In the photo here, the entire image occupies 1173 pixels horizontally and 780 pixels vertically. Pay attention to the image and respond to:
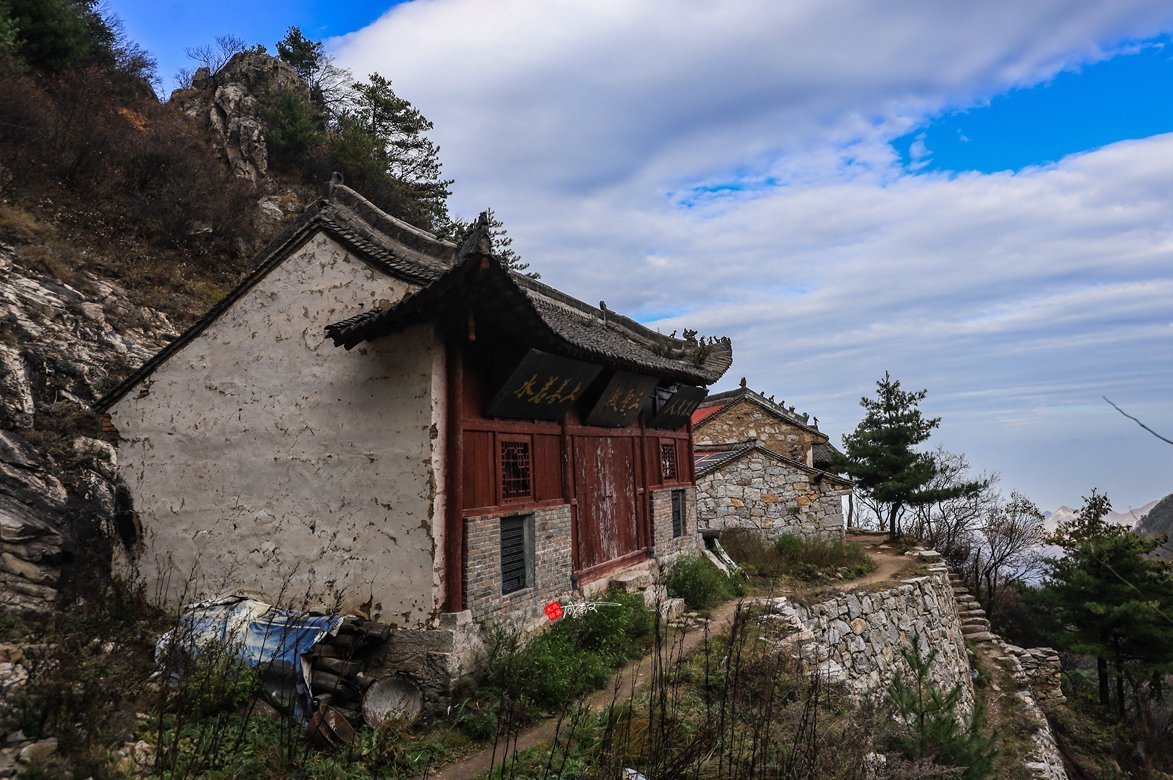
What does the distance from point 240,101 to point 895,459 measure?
1126 inches

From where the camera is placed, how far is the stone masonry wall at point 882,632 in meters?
12.3

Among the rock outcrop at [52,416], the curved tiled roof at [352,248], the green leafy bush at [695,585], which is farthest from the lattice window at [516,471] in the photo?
the rock outcrop at [52,416]

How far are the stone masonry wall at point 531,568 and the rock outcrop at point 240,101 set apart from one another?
21308 mm

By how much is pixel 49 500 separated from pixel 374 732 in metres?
6.11

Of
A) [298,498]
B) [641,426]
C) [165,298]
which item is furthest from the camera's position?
[165,298]

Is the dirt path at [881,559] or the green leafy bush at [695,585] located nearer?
the green leafy bush at [695,585]

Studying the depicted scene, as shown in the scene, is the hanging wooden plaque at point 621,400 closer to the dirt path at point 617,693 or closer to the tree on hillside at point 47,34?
the dirt path at point 617,693

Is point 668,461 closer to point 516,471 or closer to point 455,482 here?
point 516,471

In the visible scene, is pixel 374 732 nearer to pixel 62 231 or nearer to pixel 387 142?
pixel 62 231

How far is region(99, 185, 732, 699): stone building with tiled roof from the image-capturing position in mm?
8297

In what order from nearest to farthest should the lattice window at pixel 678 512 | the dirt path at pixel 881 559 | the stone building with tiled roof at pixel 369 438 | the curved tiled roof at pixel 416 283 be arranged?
1. the curved tiled roof at pixel 416 283
2. the stone building with tiled roof at pixel 369 438
3. the lattice window at pixel 678 512
4. the dirt path at pixel 881 559

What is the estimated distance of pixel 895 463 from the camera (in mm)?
24594

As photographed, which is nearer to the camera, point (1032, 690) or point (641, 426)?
point (641, 426)

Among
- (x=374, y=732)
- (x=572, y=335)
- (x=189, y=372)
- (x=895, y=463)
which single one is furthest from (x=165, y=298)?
(x=895, y=463)
